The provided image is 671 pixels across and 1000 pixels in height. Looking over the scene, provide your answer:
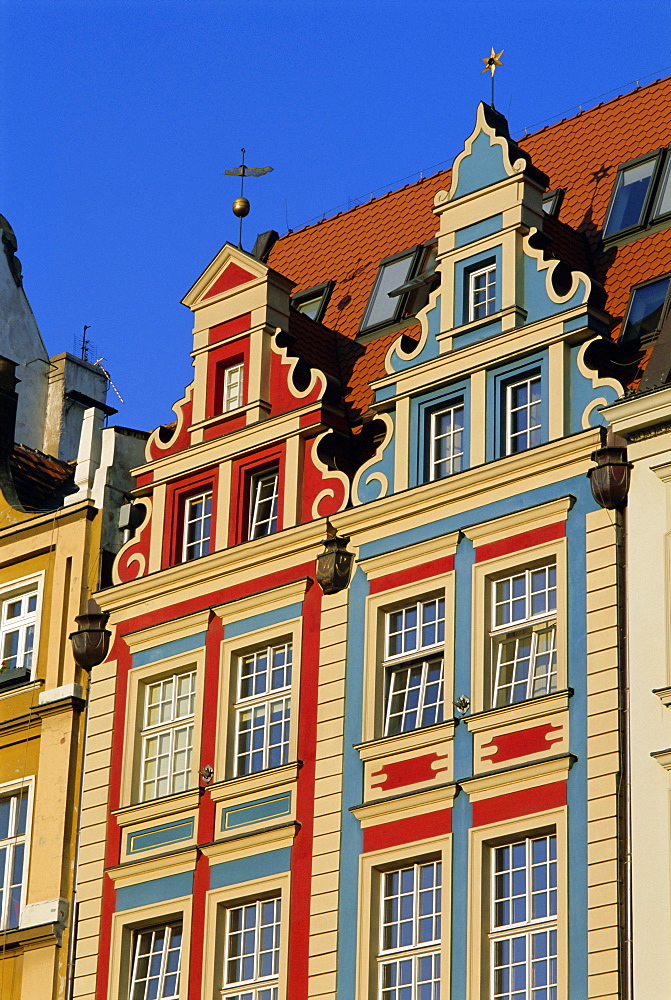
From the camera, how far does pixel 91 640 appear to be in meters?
35.4

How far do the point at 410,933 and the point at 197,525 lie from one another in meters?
8.57

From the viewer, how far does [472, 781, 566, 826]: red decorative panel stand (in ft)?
93.0

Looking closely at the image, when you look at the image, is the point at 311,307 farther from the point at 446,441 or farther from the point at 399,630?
the point at 399,630

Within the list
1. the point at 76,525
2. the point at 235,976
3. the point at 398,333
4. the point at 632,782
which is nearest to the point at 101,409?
the point at 76,525

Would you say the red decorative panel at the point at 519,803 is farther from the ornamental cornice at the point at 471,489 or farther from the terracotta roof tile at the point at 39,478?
the terracotta roof tile at the point at 39,478

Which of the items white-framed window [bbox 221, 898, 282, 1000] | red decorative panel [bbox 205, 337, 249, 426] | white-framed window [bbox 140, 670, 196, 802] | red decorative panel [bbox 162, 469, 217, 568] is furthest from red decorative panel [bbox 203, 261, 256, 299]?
white-framed window [bbox 221, 898, 282, 1000]

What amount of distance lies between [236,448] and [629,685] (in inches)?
359

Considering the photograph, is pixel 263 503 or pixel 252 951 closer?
pixel 252 951

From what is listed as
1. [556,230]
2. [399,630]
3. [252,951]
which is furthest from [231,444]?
[252,951]

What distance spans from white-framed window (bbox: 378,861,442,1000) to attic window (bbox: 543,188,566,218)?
11797 millimetres

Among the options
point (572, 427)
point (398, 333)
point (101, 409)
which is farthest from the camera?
point (101, 409)

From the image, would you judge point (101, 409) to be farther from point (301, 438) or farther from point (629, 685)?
point (629, 685)

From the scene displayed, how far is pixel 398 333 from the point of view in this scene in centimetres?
3628

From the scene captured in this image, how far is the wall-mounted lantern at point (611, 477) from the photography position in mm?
29281
